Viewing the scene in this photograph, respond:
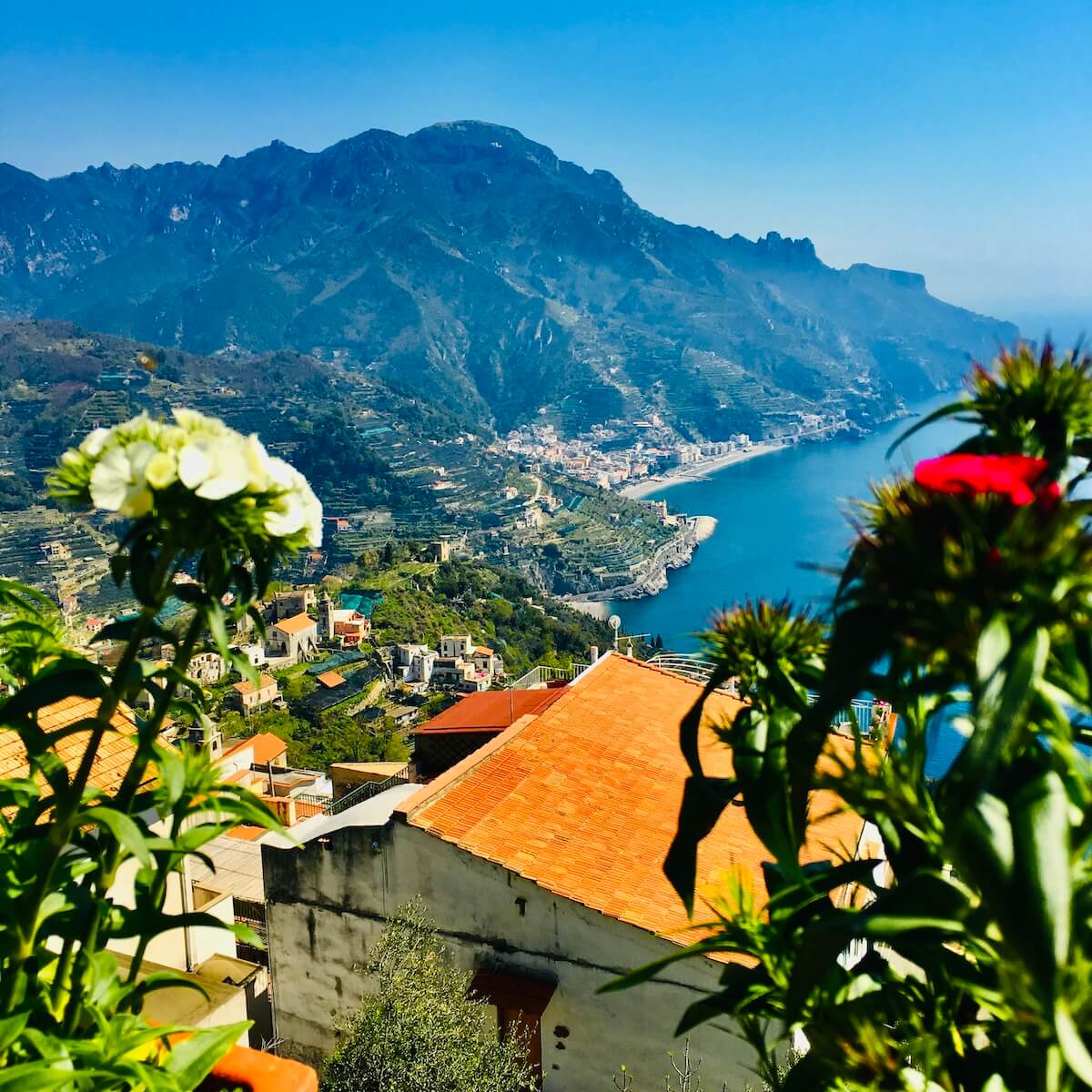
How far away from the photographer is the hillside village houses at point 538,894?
5285 mm

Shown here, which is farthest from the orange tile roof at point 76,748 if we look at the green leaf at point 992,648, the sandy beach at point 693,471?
the sandy beach at point 693,471

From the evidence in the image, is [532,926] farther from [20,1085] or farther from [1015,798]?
[1015,798]

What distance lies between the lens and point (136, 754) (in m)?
1.17

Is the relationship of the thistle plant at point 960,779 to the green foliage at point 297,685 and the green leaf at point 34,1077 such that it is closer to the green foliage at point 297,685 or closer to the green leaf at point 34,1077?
→ the green leaf at point 34,1077

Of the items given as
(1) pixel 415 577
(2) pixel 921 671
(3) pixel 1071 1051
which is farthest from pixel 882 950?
(1) pixel 415 577

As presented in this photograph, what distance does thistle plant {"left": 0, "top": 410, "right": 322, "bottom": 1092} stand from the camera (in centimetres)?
113

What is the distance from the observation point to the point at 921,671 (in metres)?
1.16

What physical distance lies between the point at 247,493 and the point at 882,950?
1225mm

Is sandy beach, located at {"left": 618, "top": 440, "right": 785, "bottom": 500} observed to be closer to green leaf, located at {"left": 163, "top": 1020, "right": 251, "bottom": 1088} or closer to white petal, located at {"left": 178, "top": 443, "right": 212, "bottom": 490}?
green leaf, located at {"left": 163, "top": 1020, "right": 251, "bottom": 1088}

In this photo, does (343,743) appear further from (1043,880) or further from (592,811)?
(1043,880)

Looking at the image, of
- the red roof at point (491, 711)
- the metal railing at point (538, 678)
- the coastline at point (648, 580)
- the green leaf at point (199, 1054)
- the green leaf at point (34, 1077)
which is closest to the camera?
the green leaf at point (34, 1077)

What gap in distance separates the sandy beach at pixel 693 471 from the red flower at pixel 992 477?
130414mm

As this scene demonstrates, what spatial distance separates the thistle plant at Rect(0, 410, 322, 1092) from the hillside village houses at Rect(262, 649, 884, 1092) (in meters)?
4.10

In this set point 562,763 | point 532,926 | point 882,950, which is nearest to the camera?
point 882,950
